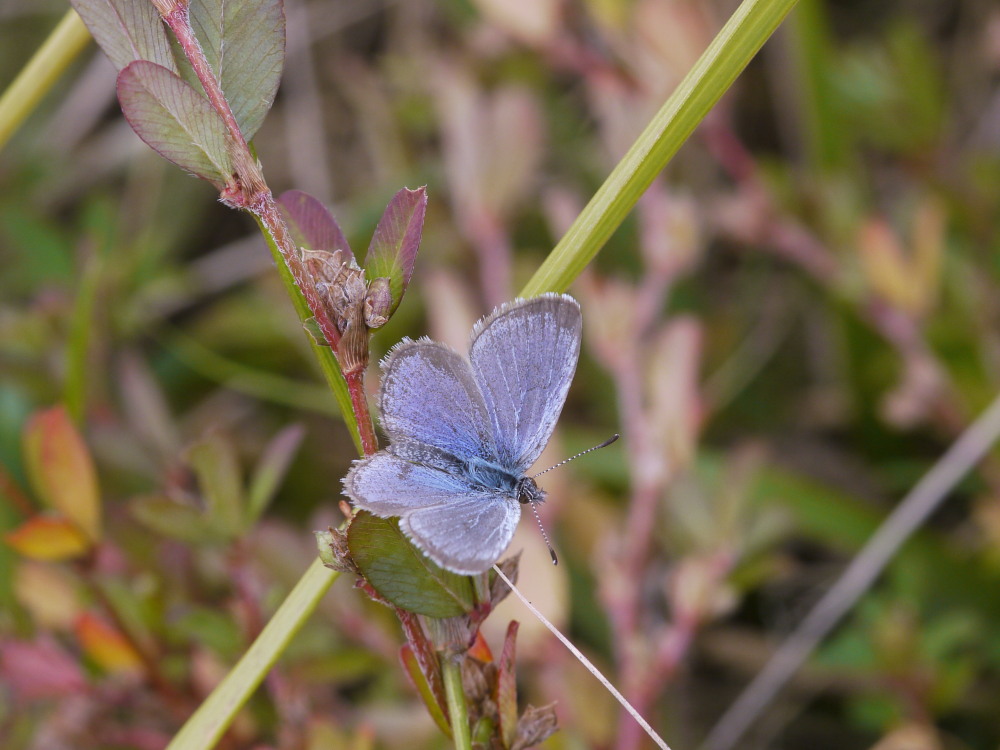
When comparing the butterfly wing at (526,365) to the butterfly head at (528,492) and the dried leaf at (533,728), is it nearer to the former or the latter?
the butterfly head at (528,492)

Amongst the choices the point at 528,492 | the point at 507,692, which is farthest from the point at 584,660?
the point at 528,492

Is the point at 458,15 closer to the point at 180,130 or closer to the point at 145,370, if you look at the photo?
the point at 145,370

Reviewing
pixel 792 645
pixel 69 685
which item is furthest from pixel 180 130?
pixel 792 645

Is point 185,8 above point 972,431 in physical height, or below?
above

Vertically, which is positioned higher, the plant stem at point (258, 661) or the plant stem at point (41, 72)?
the plant stem at point (41, 72)

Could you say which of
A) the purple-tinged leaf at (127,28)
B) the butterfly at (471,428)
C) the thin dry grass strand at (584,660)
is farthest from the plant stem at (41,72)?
the thin dry grass strand at (584,660)

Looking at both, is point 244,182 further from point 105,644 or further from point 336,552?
point 105,644
